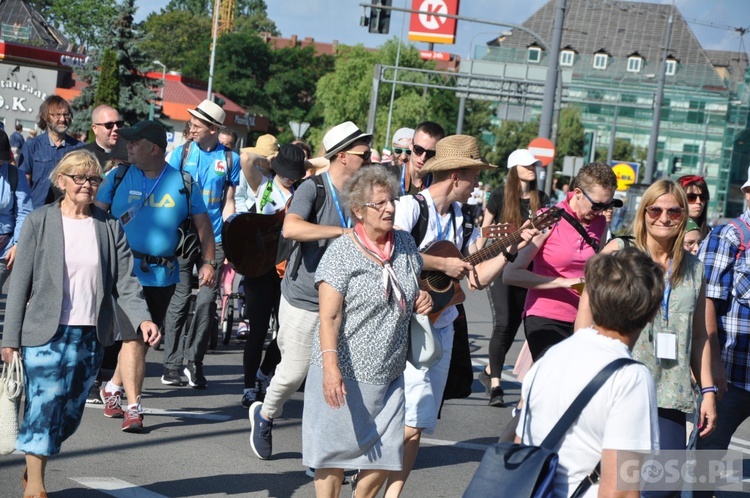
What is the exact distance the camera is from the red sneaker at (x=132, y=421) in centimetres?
717

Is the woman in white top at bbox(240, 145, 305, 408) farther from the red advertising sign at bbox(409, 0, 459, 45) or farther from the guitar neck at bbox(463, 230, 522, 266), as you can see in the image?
the red advertising sign at bbox(409, 0, 459, 45)

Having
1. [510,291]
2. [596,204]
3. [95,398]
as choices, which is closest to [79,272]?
[95,398]

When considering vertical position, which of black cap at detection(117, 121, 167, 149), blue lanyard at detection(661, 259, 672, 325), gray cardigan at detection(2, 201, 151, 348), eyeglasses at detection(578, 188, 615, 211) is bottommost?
gray cardigan at detection(2, 201, 151, 348)

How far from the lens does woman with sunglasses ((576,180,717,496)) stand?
4.94 metres

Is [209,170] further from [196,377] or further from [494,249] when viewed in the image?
[494,249]

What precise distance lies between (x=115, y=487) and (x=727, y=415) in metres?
3.22

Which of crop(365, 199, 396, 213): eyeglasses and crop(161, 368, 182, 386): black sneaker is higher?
crop(365, 199, 396, 213): eyeglasses

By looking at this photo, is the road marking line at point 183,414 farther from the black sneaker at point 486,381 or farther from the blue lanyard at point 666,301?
the blue lanyard at point 666,301

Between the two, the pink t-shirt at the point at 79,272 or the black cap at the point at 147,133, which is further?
the black cap at the point at 147,133

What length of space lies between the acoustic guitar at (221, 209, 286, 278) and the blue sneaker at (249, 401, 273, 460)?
5.30ft

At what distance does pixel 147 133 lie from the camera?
24.3 ft

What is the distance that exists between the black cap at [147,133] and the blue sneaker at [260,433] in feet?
6.24

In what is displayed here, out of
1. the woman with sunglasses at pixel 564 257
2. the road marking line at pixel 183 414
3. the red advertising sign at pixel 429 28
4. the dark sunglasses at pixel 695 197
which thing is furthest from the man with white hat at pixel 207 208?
the red advertising sign at pixel 429 28

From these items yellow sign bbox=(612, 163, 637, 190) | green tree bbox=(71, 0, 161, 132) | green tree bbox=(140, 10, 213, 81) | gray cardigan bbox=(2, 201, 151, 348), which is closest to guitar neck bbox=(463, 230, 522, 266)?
gray cardigan bbox=(2, 201, 151, 348)
